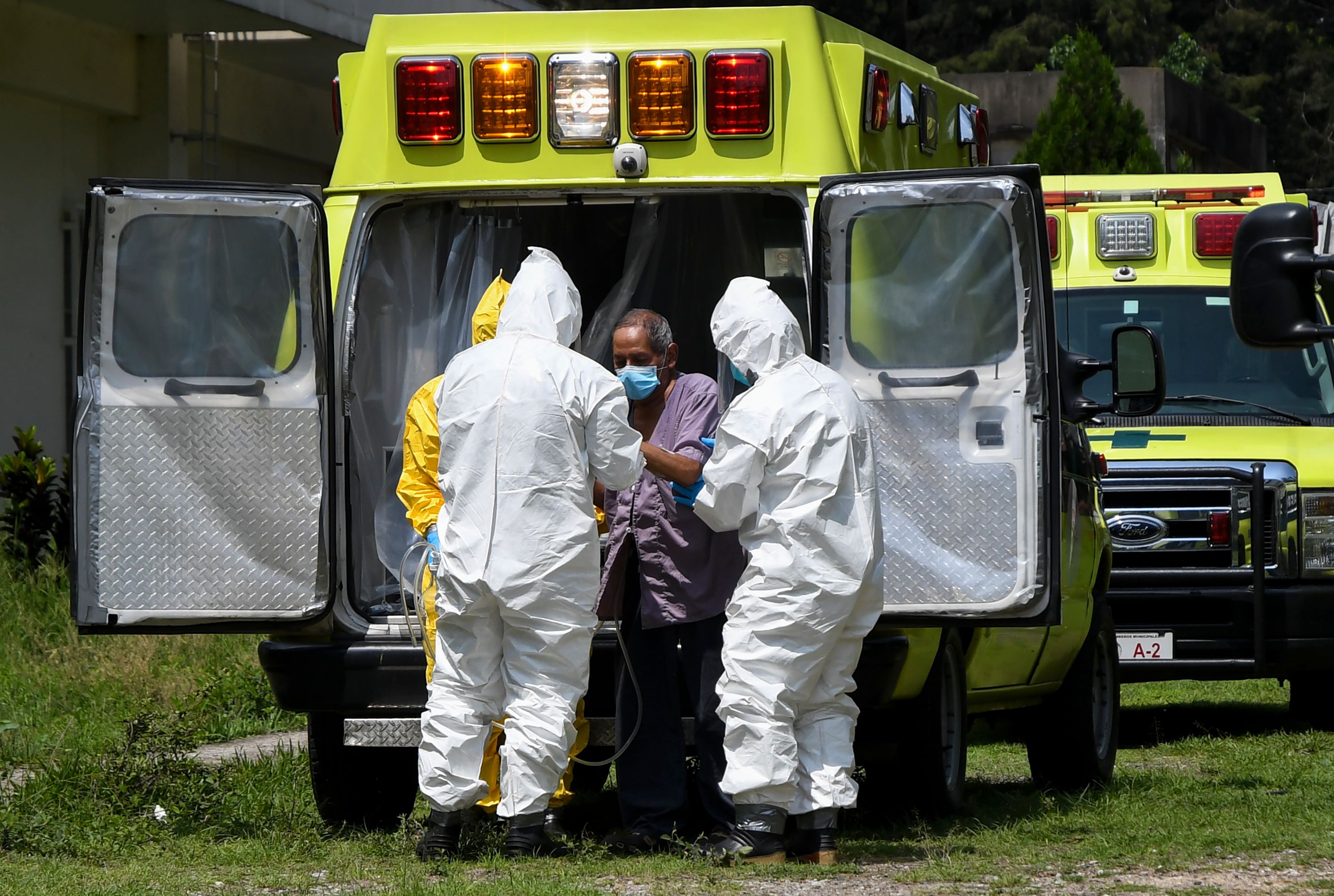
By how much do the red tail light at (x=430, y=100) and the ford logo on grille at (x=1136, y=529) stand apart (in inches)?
159

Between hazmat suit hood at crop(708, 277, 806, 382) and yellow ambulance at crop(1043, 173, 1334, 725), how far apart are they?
10.9 ft

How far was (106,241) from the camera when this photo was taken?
6.12m

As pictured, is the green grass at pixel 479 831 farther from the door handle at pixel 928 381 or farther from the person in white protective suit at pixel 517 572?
the door handle at pixel 928 381

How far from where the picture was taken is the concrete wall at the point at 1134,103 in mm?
25484

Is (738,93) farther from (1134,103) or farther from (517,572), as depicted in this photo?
(1134,103)

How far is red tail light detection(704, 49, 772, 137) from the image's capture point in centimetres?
637

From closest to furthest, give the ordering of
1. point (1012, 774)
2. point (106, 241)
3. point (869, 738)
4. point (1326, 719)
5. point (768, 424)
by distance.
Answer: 1. point (768, 424)
2. point (106, 241)
3. point (869, 738)
4. point (1012, 774)
5. point (1326, 719)

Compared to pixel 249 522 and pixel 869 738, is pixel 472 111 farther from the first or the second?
pixel 869 738

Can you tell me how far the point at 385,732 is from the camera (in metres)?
6.10

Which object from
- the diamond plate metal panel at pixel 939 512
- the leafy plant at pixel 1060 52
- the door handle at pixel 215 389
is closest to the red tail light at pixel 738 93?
the diamond plate metal panel at pixel 939 512

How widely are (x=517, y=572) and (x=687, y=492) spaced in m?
0.71

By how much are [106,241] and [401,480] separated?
116 cm

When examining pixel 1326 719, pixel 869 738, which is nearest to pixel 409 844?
pixel 869 738

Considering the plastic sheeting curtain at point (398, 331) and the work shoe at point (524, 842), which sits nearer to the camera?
the work shoe at point (524, 842)
